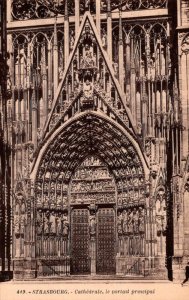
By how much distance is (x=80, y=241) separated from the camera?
906 inches

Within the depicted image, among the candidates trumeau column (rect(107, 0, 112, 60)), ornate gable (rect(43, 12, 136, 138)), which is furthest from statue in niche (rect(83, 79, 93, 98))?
trumeau column (rect(107, 0, 112, 60))

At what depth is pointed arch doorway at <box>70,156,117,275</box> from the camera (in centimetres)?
2280

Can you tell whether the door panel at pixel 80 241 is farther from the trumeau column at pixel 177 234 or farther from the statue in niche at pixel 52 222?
the trumeau column at pixel 177 234

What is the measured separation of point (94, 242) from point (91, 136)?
10.5ft

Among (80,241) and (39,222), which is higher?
(39,222)

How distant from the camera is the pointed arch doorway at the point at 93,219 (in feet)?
74.8

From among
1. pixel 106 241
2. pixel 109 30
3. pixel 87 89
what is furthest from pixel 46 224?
pixel 109 30

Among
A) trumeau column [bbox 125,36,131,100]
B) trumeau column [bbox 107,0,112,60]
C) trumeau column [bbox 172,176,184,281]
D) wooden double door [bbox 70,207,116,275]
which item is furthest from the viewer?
wooden double door [bbox 70,207,116,275]

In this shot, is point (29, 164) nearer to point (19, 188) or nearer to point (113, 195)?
point (19, 188)

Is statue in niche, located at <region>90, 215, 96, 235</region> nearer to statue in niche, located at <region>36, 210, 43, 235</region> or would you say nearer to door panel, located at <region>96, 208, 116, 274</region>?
door panel, located at <region>96, 208, 116, 274</region>

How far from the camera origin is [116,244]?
74.0 feet

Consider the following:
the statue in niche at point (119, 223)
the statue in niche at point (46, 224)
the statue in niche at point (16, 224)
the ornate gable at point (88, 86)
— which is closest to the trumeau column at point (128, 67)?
the ornate gable at point (88, 86)

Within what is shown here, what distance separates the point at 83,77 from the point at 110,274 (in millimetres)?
5951

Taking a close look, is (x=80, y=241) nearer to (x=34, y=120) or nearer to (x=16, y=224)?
(x=16, y=224)
